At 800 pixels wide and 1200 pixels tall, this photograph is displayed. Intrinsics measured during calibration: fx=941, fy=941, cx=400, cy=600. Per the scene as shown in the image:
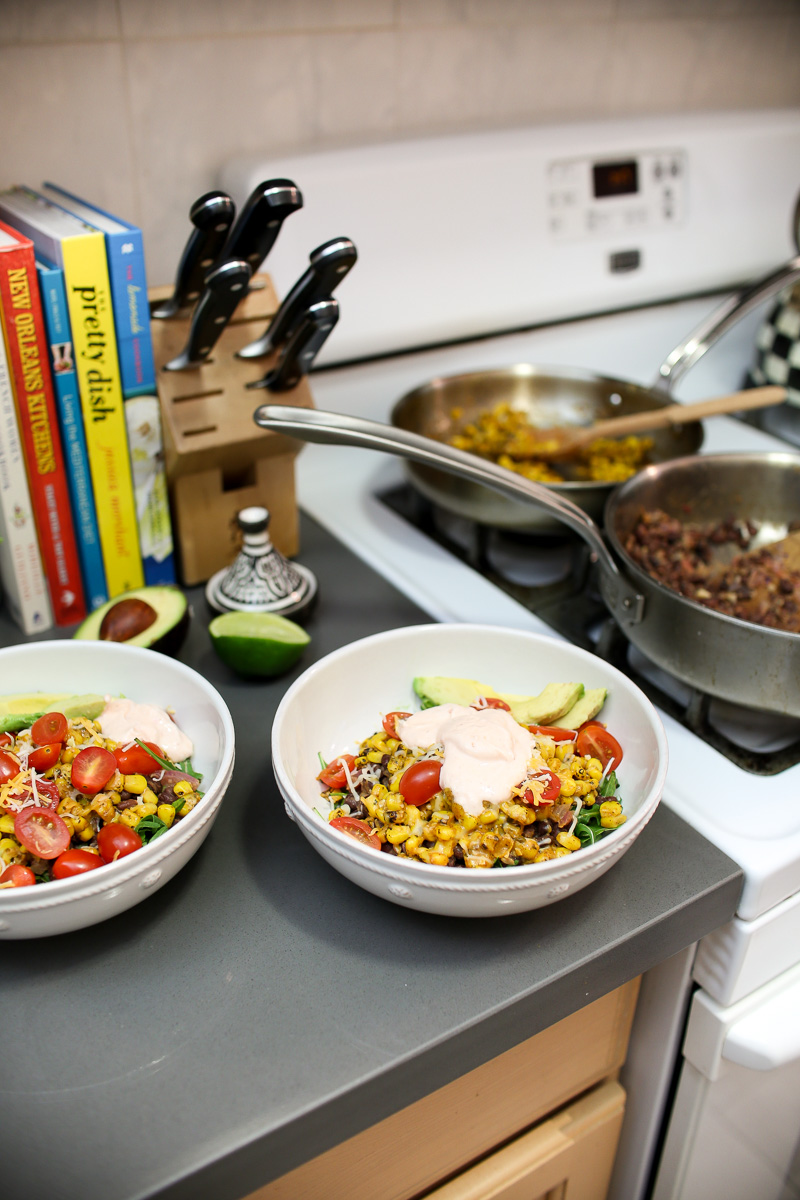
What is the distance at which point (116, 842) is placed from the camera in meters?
0.65

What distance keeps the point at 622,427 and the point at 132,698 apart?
70 cm

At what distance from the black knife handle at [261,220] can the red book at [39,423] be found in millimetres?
186

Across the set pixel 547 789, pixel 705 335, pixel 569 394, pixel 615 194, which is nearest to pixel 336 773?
pixel 547 789

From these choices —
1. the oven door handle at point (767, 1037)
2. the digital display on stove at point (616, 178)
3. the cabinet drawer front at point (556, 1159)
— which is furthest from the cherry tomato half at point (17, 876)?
the digital display on stove at point (616, 178)

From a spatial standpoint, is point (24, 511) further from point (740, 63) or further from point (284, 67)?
point (740, 63)

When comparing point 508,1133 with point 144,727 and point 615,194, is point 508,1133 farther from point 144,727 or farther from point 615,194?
point 615,194

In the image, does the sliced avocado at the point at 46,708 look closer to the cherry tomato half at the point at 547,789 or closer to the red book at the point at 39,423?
the red book at the point at 39,423

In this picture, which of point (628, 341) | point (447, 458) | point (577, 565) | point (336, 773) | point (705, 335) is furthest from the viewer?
point (628, 341)

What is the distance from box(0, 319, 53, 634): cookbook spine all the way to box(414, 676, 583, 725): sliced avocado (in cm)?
41

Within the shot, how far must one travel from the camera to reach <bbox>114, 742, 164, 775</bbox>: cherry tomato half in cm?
72

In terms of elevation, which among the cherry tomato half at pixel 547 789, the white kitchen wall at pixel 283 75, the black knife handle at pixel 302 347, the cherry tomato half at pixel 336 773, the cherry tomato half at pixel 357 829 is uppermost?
the white kitchen wall at pixel 283 75

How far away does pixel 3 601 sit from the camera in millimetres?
1024

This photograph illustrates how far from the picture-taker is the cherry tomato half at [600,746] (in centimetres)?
77

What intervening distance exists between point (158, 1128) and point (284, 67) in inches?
44.5
